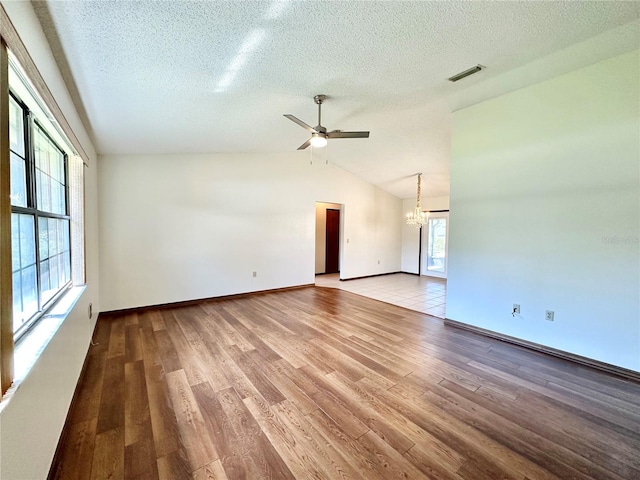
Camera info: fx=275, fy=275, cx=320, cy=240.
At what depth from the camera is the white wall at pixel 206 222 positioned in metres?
4.27

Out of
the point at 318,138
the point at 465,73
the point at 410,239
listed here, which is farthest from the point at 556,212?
the point at 410,239

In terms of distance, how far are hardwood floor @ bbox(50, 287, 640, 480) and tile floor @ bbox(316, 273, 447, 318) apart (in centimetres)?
156

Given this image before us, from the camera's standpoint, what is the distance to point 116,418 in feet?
6.38

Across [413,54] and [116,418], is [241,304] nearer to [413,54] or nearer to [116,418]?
[116,418]

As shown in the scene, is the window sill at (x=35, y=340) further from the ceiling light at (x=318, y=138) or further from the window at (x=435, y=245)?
the window at (x=435, y=245)

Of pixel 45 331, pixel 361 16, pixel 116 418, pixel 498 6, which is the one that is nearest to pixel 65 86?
pixel 45 331

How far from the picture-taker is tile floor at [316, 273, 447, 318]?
4992mm

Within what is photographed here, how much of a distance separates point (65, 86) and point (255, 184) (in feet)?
11.0

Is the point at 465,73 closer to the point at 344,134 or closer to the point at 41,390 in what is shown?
the point at 344,134

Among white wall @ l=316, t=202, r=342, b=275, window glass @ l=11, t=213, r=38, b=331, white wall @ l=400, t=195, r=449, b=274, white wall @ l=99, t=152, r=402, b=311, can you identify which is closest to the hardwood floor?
window glass @ l=11, t=213, r=38, b=331

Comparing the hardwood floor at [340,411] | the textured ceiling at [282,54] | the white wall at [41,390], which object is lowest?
the hardwood floor at [340,411]

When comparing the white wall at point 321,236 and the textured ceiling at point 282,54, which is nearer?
the textured ceiling at point 282,54

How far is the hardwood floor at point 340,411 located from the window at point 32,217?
2.87 feet

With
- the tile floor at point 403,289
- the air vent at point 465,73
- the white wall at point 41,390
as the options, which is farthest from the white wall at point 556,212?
the white wall at point 41,390
